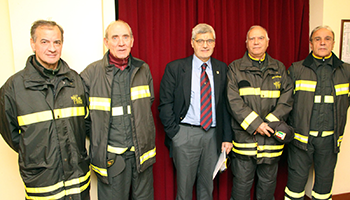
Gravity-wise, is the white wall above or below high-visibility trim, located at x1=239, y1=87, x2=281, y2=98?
above

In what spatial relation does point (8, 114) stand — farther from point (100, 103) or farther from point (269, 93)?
point (269, 93)

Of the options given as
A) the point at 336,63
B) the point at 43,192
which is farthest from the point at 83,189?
the point at 336,63

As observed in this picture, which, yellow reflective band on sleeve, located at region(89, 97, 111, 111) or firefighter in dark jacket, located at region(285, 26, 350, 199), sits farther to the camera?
firefighter in dark jacket, located at region(285, 26, 350, 199)

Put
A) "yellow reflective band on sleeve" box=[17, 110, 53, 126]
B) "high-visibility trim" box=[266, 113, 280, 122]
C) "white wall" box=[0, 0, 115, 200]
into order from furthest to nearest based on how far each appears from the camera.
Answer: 1. "high-visibility trim" box=[266, 113, 280, 122]
2. "white wall" box=[0, 0, 115, 200]
3. "yellow reflective band on sleeve" box=[17, 110, 53, 126]

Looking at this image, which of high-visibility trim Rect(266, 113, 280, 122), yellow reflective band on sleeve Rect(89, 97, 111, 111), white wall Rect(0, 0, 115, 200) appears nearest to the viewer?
yellow reflective band on sleeve Rect(89, 97, 111, 111)

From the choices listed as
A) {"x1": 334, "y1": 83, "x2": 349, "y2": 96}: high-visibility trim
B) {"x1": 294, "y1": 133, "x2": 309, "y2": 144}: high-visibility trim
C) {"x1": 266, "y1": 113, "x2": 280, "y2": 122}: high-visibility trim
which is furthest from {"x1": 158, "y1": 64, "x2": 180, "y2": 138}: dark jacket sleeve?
{"x1": 334, "y1": 83, "x2": 349, "y2": 96}: high-visibility trim

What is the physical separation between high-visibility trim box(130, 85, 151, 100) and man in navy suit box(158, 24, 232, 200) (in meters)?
0.25

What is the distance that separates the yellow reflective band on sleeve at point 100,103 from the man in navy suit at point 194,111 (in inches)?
21.9

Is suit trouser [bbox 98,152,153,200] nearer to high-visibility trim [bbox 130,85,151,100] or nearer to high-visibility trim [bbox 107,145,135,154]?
high-visibility trim [bbox 107,145,135,154]

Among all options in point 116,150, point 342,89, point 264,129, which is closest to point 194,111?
point 264,129

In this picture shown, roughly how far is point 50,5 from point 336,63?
110 inches

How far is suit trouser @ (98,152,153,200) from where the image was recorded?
178 cm

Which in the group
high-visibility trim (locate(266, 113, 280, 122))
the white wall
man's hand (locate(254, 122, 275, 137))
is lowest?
man's hand (locate(254, 122, 275, 137))

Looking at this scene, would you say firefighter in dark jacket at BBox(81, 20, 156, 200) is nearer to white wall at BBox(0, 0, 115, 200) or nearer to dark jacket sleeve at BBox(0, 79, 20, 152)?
white wall at BBox(0, 0, 115, 200)
